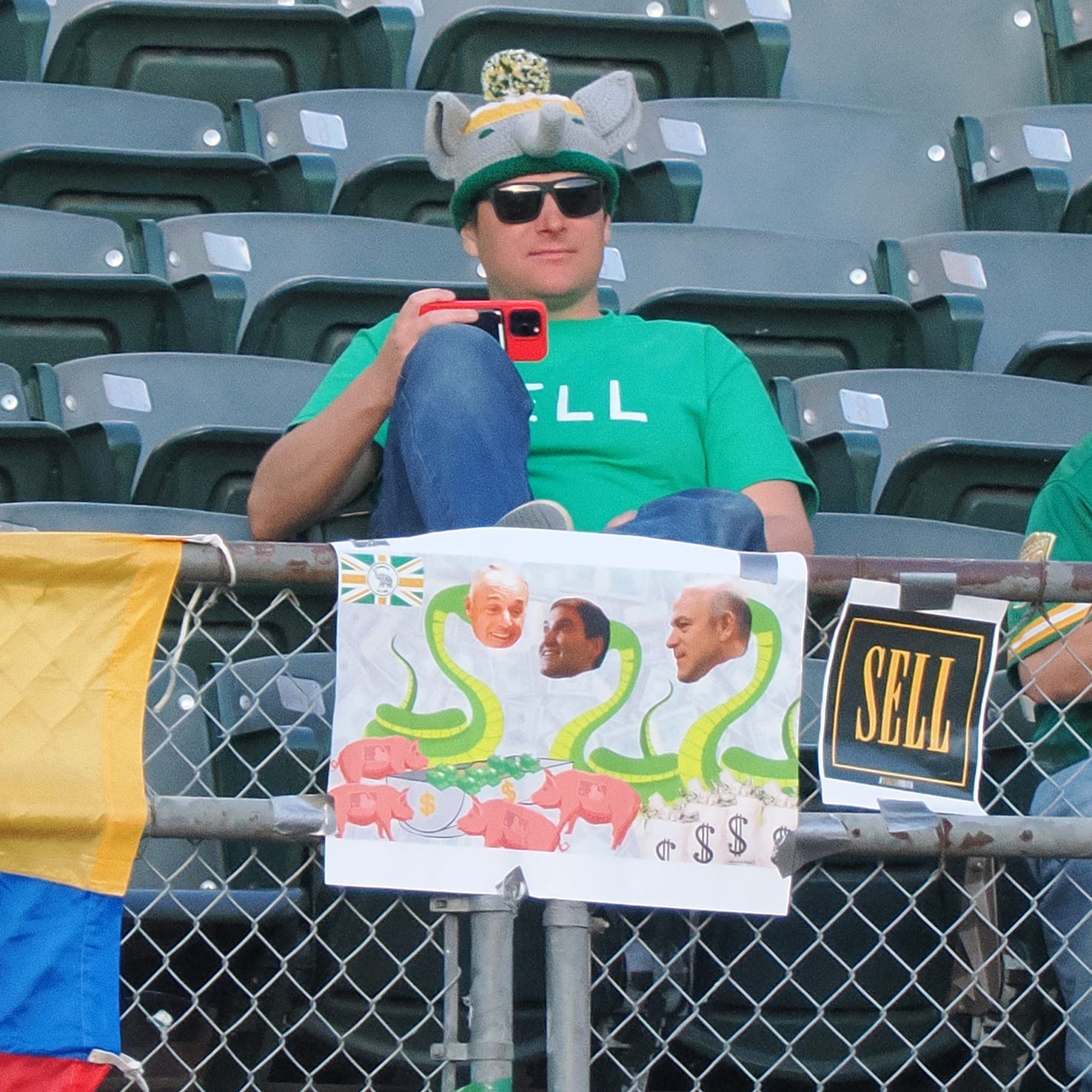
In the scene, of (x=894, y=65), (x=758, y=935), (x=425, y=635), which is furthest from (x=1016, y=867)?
(x=894, y=65)

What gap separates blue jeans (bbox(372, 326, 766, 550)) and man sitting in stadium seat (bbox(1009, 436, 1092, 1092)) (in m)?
0.34

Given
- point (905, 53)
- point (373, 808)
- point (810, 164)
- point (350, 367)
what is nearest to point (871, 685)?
point (373, 808)

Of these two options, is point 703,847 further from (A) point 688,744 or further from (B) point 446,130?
(B) point 446,130

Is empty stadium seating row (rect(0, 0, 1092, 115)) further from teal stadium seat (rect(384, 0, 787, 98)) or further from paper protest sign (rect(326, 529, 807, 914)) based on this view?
paper protest sign (rect(326, 529, 807, 914))

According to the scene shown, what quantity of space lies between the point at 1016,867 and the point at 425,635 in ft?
2.72

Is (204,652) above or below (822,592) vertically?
below

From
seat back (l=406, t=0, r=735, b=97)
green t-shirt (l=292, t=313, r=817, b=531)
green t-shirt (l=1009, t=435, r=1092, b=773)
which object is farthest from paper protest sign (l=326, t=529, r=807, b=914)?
seat back (l=406, t=0, r=735, b=97)

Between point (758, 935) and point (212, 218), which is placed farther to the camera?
point (212, 218)

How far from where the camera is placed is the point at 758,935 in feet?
6.64

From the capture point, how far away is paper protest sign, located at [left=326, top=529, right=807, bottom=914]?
190 cm

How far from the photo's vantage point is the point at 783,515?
2707 mm

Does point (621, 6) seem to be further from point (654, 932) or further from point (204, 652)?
point (654, 932)

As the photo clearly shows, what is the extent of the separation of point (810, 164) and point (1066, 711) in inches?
87.1

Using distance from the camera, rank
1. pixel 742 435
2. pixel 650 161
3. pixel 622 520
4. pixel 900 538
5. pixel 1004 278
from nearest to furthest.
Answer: pixel 622 520 < pixel 742 435 < pixel 900 538 < pixel 1004 278 < pixel 650 161
